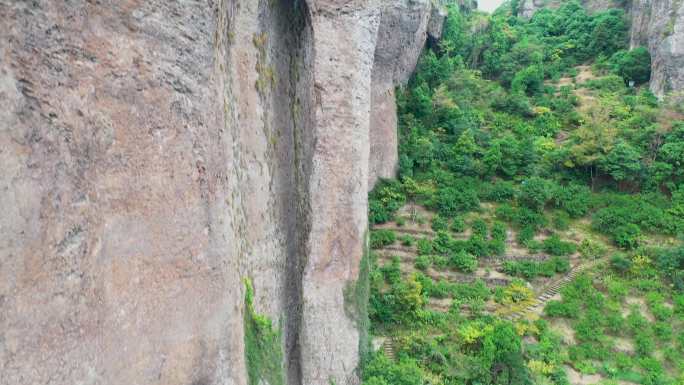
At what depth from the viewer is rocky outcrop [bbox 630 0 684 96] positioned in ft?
67.7

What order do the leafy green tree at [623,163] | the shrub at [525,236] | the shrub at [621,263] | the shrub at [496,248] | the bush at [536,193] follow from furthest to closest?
1. the leafy green tree at [623,163]
2. the bush at [536,193]
3. the shrub at [525,236]
4. the shrub at [496,248]
5. the shrub at [621,263]

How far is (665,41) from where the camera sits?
21297 millimetres

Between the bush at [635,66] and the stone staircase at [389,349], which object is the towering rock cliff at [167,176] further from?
the bush at [635,66]

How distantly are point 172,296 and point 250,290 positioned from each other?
204 cm

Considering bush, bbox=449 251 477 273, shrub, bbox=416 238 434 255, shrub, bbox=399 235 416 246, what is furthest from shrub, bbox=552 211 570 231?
shrub, bbox=399 235 416 246

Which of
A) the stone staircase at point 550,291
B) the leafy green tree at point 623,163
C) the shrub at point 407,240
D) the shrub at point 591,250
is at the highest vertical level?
the leafy green tree at point 623,163

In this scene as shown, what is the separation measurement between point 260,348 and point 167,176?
12.1ft

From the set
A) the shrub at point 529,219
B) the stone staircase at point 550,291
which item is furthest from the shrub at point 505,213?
the stone staircase at point 550,291

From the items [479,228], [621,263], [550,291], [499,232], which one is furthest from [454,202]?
[621,263]

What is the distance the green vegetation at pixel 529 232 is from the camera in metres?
11.5

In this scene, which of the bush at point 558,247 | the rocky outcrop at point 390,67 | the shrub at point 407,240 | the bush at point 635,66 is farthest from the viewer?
the bush at point 635,66

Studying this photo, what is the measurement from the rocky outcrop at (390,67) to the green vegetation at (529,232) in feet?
2.85

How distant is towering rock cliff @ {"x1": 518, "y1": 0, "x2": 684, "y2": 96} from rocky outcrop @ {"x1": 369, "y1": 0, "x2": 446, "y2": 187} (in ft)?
45.1

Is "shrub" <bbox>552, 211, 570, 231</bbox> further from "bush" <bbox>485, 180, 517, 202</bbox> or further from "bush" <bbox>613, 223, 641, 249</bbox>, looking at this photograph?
"bush" <bbox>485, 180, 517, 202</bbox>
